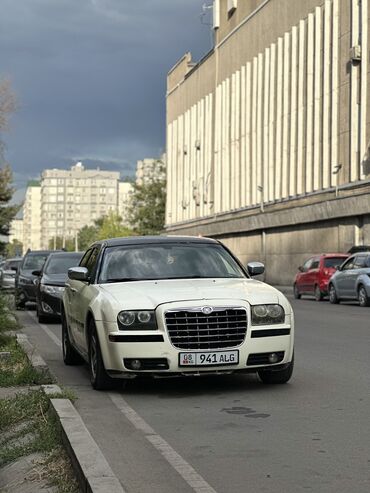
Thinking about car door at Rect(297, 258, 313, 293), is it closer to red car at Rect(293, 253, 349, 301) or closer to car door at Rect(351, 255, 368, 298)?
red car at Rect(293, 253, 349, 301)

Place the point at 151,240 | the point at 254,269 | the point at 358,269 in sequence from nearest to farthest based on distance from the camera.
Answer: the point at 151,240 < the point at 254,269 < the point at 358,269

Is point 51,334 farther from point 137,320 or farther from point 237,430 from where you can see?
point 237,430

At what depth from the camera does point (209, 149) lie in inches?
2753

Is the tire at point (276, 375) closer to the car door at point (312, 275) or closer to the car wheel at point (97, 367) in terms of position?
the car wheel at point (97, 367)

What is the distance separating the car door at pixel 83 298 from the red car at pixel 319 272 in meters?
21.5

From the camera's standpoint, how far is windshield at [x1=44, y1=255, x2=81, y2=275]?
2187cm

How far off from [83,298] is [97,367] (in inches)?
43.8

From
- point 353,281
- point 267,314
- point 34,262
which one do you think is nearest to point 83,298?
point 267,314

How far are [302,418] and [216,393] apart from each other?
168cm

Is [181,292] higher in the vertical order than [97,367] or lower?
higher

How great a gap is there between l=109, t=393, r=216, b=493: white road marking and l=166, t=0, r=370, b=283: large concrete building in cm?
3320

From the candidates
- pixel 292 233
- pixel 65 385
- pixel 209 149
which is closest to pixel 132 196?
pixel 209 149

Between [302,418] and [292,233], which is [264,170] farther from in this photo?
[302,418]

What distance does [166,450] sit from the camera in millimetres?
6445
